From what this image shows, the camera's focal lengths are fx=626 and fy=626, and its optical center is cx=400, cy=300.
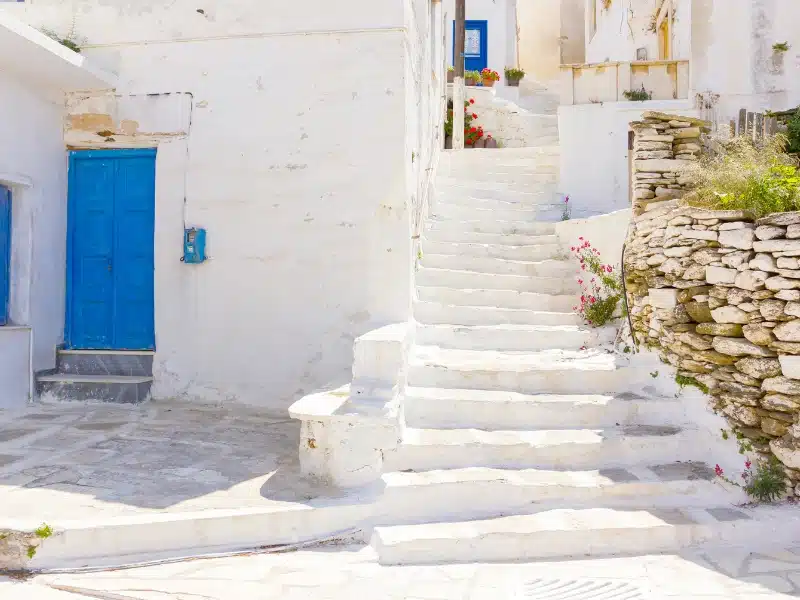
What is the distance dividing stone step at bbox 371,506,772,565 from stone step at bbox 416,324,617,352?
2205mm

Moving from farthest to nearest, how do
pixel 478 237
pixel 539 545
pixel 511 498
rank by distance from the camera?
pixel 478 237 < pixel 511 498 < pixel 539 545

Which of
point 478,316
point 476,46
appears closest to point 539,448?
point 478,316

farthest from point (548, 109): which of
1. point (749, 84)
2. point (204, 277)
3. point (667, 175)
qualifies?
point (204, 277)

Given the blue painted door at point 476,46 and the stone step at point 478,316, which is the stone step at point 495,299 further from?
the blue painted door at point 476,46

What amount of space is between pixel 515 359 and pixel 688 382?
142 cm

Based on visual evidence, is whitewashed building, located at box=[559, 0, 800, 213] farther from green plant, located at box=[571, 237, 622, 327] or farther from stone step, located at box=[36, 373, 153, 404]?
stone step, located at box=[36, 373, 153, 404]

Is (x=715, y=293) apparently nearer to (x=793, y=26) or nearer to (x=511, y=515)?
(x=511, y=515)

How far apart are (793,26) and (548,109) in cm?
699

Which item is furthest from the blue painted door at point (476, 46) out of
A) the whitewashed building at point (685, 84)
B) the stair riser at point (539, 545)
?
the stair riser at point (539, 545)

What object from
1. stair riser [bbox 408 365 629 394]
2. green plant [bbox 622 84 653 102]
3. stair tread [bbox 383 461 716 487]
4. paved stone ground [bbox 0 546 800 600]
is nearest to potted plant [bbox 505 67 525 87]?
green plant [bbox 622 84 653 102]

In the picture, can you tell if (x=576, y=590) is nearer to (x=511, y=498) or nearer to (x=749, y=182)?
(x=511, y=498)

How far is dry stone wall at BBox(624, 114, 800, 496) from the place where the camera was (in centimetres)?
410

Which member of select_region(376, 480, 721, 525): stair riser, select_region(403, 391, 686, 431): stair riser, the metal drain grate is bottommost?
the metal drain grate

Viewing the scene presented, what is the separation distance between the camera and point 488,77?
16.6 metres
